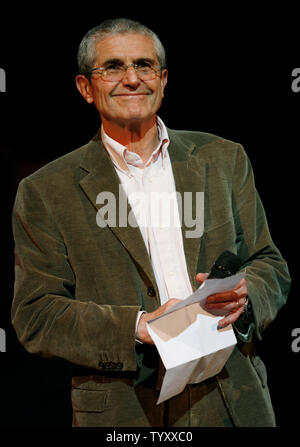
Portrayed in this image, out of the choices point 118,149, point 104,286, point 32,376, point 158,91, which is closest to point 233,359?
point 104,286

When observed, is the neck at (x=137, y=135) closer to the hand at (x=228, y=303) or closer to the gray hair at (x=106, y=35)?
the gray hair at (x=106, y=35)

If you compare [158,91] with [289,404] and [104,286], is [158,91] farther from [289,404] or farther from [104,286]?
[289,404]

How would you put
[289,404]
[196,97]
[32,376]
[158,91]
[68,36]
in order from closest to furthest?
[158,91] → [68,36] → [196,97] → [289,404] → [32,376]

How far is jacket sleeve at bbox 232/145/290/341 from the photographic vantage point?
1994 millimetres

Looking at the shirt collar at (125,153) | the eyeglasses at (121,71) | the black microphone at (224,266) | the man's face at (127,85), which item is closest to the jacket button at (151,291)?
the black microphone at (224,266)

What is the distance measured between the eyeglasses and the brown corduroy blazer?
260mm

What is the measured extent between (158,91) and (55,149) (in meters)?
0.84

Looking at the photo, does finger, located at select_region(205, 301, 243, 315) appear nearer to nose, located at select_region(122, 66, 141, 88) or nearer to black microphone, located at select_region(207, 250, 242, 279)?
black microphone, located at select_region(207, 250, 242, 279)

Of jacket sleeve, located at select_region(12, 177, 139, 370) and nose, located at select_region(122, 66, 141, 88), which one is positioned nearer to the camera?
jacket sleeve, located at select_region(12, 177, 139, 370)

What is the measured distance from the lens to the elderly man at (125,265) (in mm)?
1842

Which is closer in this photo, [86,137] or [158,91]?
[158,91]

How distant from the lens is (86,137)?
2639 mm

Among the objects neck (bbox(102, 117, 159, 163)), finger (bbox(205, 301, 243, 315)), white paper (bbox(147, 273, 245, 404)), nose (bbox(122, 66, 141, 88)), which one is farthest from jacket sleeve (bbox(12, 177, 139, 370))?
nose (bbox(122, 66, 141, 88))

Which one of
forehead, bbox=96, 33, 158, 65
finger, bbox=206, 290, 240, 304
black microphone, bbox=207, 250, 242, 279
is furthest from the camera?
forehead, bbox=96, 33, 158, 65
